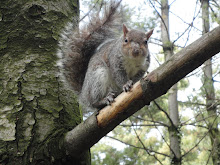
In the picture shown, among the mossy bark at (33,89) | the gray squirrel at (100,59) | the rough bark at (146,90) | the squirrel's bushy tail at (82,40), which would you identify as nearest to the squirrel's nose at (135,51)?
the gray squirrel at (100,59)

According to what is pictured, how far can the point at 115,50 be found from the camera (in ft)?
7.75

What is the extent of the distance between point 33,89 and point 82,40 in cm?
64

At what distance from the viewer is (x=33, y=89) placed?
5.63ft

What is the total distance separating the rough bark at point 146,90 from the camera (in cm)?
114

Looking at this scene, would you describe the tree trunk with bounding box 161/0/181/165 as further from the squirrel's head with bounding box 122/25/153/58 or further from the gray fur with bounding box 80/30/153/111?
the gray fur with bounding box 80/30/153/111

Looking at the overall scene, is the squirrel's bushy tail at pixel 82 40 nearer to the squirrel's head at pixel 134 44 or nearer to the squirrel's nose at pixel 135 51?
the squirrel's head at pixel 134 44

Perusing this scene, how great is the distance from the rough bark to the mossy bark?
5.7 inches

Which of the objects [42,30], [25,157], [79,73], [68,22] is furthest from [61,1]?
[25,157]

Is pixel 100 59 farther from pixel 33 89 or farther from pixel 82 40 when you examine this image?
pixel 33 89

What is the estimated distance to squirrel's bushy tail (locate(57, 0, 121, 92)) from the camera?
2.03 meters

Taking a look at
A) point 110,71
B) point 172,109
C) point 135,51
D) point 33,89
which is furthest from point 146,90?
point 172,109

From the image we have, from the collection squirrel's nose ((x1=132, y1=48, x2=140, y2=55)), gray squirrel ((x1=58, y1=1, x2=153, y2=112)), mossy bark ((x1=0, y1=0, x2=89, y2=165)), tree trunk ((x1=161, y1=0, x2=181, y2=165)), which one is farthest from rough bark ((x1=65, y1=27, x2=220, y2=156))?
tree trunk ((x1=161, y1=0, x2=181, y2=165))

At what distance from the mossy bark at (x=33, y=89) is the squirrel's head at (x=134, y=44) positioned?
526 mm

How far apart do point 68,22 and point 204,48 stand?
1.24 m
